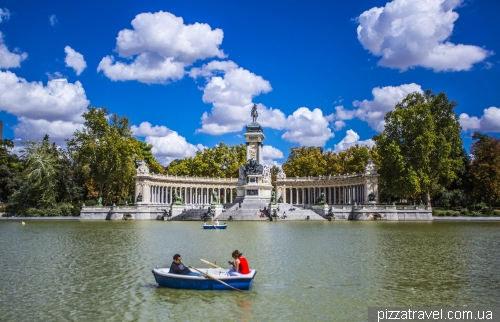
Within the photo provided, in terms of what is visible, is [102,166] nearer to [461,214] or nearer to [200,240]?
[200,240]

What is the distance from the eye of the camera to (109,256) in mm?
20734

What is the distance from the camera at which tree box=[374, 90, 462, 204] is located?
5553 centimetres

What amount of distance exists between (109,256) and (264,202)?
44.2 m

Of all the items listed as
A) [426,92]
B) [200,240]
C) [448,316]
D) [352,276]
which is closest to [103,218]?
[200,240]

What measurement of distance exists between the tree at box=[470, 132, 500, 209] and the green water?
37973mm

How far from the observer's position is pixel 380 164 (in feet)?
225

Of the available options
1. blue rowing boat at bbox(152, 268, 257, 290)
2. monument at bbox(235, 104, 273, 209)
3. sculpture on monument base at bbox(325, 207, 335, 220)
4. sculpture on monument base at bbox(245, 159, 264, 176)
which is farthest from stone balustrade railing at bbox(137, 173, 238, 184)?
blue rowing boat at bbox(152, 268, 257, 290)

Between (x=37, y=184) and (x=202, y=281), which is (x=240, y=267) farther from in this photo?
(x=37, y=184)

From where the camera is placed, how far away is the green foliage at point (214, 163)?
92125 millimetres

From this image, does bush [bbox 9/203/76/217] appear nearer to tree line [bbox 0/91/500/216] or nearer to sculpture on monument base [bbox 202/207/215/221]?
tree line [bbox 0/91/500/216]

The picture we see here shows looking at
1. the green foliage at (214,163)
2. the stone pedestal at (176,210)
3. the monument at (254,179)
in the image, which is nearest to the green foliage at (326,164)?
the green foliage at (214,163)

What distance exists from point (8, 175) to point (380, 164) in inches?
2150

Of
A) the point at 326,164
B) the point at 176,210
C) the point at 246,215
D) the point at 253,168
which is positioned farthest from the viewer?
the point at 326,164

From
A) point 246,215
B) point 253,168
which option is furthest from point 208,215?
point 253,168
